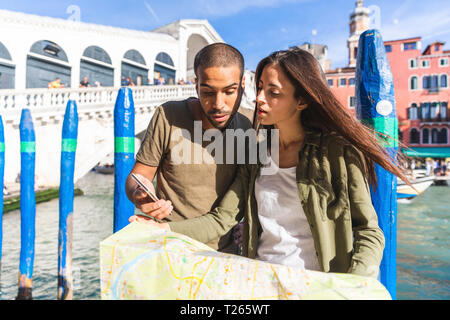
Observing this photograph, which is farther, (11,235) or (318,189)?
(11,235)

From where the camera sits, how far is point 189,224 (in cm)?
156

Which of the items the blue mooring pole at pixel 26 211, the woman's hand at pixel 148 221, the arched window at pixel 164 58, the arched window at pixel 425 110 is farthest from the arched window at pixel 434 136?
the woman's hand at pixel 148 221

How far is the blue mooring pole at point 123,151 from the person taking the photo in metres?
2.89

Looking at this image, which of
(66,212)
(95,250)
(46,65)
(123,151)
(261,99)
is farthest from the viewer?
(46,65)

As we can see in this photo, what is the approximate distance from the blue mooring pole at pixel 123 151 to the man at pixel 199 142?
3.87 feet

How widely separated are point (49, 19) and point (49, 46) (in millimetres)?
1341

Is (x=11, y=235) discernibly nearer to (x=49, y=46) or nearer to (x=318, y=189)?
(x=318, y=189)

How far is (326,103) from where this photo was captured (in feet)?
4.76

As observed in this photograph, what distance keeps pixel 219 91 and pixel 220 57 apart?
0.56 feet

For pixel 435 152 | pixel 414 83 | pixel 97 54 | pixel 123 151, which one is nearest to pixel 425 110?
Answer: pixel 414 83

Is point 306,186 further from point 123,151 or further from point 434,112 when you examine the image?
point 434,112

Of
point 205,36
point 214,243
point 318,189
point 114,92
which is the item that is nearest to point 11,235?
point 114,92

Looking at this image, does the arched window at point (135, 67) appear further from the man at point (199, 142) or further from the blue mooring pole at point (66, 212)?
the man at point (199, 142)

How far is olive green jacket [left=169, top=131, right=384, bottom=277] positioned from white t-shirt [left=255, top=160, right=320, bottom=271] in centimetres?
5
